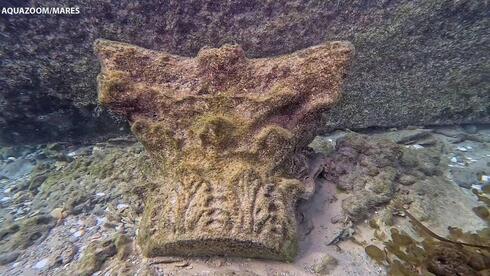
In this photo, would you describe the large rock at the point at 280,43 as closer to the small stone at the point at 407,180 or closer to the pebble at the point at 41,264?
the small stone at the point at 407,180

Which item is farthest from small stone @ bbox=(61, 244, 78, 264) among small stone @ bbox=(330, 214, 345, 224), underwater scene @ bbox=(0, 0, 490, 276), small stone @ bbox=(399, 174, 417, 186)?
small stone @ bbox=(399, 174, 417, 186)

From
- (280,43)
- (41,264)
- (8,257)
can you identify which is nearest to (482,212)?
(280,43)

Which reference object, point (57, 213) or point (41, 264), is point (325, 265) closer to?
point (41, 264)

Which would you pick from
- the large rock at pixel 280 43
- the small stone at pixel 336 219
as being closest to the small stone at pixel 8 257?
the large rock at pixel 280 43

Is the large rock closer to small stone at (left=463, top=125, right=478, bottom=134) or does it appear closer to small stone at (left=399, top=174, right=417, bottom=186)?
small stone at (left=463, top=125, right=478, bottom=134)

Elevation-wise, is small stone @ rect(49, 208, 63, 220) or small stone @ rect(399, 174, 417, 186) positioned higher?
small stone @ rect(399, 174, 417, 186)

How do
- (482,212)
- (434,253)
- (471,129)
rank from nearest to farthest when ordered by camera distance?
(434,253) < (482,212) < (471,129)
